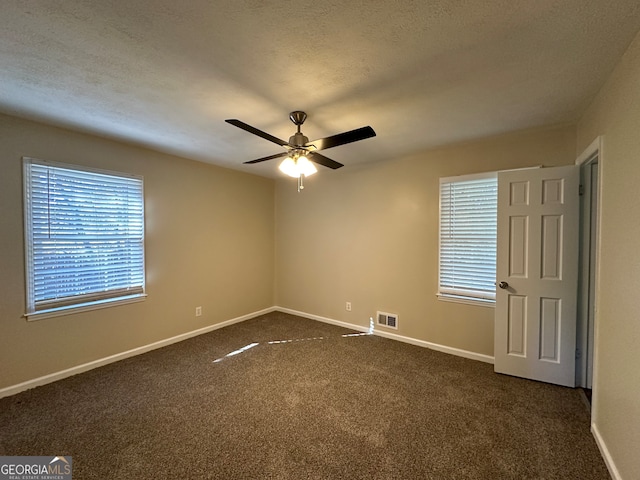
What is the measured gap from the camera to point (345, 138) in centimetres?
186

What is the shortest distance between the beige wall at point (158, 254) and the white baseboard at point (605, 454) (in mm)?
4097

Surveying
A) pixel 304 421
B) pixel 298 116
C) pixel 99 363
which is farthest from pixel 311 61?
pixel 99 363

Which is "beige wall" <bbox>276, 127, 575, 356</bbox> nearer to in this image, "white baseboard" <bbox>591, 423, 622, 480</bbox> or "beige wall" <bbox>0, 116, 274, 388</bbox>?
"beige wall" <bbox>0, 116, 274, 388</bbox>

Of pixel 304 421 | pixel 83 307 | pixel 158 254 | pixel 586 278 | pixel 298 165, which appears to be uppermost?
pixel 298 165

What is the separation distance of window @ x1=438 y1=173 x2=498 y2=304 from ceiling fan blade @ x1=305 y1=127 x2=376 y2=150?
1856mm

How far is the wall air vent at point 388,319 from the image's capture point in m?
3.70

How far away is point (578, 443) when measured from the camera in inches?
72.8

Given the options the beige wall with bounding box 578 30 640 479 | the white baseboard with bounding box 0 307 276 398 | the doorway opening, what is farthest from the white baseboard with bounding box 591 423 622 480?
the white baseboard with bounding box 0 307 276 398

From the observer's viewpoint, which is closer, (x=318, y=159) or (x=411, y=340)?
(x=318, y=159)

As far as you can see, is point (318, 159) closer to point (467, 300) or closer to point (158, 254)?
point (467, 300)

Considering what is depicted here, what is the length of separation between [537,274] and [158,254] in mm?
→ 4187

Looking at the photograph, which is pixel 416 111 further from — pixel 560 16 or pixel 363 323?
pixel 363 323

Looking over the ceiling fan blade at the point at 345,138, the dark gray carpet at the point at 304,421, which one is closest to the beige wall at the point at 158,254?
the dark gray carpet at the point at 304,421

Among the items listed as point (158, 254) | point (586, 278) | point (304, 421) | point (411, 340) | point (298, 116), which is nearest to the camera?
point (304, 421)
